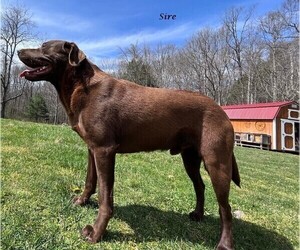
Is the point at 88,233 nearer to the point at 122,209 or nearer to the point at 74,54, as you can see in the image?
the point at 122,209

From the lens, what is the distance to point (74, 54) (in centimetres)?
342

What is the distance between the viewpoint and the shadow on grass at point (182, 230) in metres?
3.55

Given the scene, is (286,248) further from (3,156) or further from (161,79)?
(161,79)

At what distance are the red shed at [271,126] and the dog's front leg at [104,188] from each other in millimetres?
24213

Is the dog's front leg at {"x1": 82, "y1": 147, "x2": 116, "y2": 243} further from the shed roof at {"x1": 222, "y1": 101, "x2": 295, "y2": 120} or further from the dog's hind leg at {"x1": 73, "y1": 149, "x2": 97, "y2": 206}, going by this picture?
the shed roof at {"x1": 222, "y1": 101, "x2": 295, "y2": 120}

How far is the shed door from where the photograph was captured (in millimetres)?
25922

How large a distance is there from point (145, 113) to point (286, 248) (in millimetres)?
2229

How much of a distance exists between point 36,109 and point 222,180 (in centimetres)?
5514

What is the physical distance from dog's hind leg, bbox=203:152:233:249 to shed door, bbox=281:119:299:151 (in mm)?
23887

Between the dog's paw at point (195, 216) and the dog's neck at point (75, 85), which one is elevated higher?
the dog's neck at point (75, 85)

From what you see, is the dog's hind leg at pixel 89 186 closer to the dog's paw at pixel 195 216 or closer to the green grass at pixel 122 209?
the green grass at pixel 122 209

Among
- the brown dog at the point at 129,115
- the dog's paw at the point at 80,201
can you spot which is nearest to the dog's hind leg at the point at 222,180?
the brown dog at the point at 129,115

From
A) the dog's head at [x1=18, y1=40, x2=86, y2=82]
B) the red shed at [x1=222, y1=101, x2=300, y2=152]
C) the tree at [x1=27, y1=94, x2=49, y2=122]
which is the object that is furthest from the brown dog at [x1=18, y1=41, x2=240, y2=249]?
the tree at [x1=27, y1=94, x2=49, y2=122]

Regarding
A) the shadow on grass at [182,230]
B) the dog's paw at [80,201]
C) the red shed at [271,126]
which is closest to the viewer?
the shadow on grass at [182,230]
